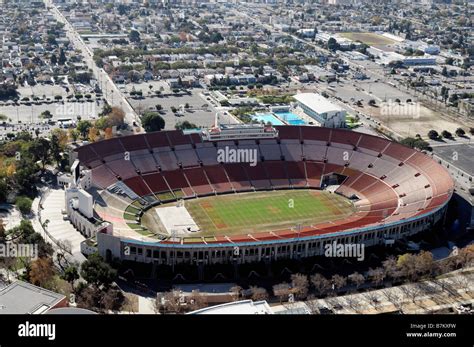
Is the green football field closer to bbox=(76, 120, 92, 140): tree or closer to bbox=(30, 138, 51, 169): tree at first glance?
bbox=(30, 138, 51, 169): tree

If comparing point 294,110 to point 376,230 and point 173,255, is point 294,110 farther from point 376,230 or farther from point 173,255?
point 173,255

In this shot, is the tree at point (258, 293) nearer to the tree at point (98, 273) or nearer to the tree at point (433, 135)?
the tree at point (98, 273)

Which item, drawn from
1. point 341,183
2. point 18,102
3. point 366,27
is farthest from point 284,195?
point 366,27

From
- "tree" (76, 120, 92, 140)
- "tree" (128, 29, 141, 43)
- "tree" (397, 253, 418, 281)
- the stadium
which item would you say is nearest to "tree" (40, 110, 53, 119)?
"tree" (76, 120, 92, 140)

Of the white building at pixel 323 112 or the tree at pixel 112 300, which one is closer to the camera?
the tree at pixel 112 300

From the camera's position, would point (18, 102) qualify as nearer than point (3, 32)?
Yes

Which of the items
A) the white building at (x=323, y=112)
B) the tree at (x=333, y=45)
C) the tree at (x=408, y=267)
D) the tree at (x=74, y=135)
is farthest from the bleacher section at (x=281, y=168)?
the tree at (x=333, y=45)
